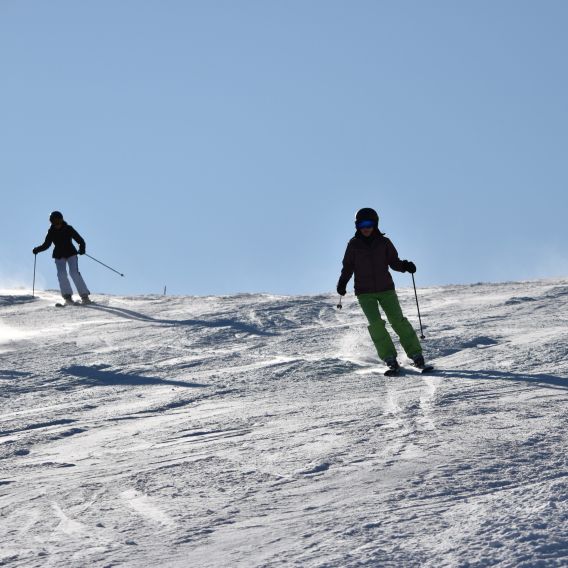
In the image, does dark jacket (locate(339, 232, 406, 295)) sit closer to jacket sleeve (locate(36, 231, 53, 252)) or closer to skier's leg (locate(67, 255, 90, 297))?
skier's leg (locate(67, 255, 90, 297))

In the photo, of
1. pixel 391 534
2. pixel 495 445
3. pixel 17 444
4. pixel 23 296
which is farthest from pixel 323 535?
pixel 23 296

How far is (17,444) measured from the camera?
8062mm

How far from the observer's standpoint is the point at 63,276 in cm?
1928

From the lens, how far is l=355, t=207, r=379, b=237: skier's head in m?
11.1

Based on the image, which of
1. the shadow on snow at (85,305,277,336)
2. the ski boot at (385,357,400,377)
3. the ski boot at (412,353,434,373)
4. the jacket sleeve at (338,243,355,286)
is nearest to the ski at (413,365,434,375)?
the ski boot at (412,353,434,373)

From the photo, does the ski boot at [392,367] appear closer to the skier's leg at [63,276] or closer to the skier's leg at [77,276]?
the skier's leg at [77,276]

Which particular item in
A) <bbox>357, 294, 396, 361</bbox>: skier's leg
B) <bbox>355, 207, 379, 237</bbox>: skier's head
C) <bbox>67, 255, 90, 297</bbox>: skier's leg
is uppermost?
<bbox>67, 255, 90, 297</bbox>: skier's leg

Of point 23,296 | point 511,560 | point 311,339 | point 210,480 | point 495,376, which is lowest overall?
point 511,560

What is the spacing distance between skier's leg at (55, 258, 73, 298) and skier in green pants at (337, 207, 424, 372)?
9095 millimetres

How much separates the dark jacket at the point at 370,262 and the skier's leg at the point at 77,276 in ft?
29.2

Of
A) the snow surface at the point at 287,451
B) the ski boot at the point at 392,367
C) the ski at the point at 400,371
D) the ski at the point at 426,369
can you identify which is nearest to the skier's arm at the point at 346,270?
the snow surface at the point at 287,451

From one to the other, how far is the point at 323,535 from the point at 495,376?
16.3ft

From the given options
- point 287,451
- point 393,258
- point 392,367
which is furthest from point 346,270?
point 287,451

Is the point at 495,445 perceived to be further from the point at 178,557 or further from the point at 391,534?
the point at 178,557
